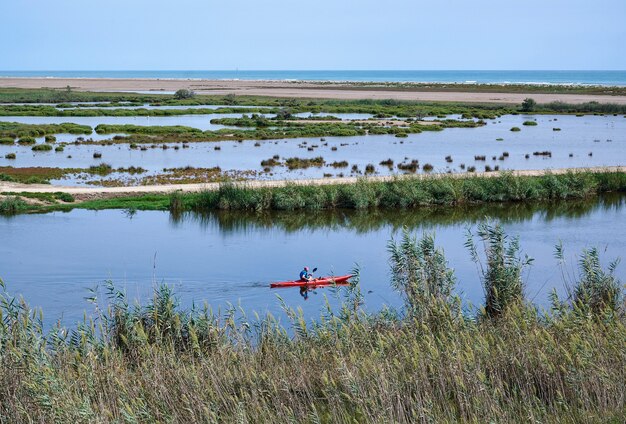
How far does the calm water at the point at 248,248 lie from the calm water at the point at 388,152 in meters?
10.3

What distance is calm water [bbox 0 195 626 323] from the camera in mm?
23250

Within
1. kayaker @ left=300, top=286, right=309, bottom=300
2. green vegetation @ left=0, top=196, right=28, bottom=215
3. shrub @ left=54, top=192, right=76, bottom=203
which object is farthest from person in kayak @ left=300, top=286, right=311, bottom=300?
shrub @ left=54, top=192, right=76, bottom=203

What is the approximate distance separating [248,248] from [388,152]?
1167 inches

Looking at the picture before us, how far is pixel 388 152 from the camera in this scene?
57750 millimetres

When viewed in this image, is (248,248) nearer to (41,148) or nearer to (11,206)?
(11,206)

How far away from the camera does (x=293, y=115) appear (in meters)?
90.9

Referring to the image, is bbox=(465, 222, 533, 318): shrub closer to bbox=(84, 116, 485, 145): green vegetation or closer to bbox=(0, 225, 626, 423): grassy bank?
bbox=(0, 225, 626, 423): grassy bank

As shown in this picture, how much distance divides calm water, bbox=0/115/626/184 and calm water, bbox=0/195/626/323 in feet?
33.7

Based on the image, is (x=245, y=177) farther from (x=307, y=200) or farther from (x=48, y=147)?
(x=48, y=147)

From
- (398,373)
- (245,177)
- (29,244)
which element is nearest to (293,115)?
(245,177)

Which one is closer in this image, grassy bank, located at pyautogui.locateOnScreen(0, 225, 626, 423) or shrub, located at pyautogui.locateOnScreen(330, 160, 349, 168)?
grassy bank, located at pyautogui.locateOnScreen(0, 225, 626, 423)

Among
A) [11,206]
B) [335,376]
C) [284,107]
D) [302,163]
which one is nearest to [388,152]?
[302,163]

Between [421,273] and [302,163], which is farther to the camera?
[302,163]

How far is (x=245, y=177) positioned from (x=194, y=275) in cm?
1880
